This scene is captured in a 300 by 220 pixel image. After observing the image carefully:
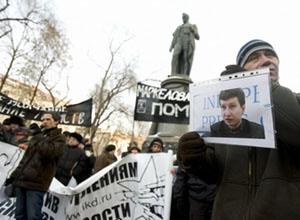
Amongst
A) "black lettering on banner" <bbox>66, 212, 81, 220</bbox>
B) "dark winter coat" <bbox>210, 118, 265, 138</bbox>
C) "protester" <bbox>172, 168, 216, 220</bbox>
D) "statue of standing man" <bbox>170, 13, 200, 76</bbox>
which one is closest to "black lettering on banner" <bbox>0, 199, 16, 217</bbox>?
"black lettering on banner" <bbox>66, 212, 81, 220</bbox>

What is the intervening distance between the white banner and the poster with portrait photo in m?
1.76

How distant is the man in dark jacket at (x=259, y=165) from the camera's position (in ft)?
3.09

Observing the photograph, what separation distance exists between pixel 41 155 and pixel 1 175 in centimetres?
138

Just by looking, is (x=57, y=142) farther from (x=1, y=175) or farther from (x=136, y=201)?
(x=1, y=175)

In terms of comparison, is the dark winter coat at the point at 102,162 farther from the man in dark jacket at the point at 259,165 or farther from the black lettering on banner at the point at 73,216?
the man in dark jacket at the point at 259,165

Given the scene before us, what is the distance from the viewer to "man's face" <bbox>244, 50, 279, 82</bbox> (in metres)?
1.17

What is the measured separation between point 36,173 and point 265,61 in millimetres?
2931

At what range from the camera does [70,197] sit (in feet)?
11.3

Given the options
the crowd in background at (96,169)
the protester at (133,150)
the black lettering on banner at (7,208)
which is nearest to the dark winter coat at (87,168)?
the crowd in background at (96,169)

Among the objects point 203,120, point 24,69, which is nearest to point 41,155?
point 203,120

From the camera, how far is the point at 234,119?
110cm

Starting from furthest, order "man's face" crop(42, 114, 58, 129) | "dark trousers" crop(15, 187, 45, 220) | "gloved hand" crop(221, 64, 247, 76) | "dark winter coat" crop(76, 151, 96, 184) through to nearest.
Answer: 1. "dark winter coat" crop(76, 151, 96, 184)
2. "man's face" crop(42, 114, 58, 129)
3. "dark trousers" crop(15, 187, 45, 220)
4. "gloved hand" crop(221, 64, 247, 76)

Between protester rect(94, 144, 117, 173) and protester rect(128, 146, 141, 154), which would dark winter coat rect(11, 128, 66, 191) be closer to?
protester rect(128, 146, 141, 154)

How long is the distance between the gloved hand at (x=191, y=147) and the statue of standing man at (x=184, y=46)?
28.3 feet
